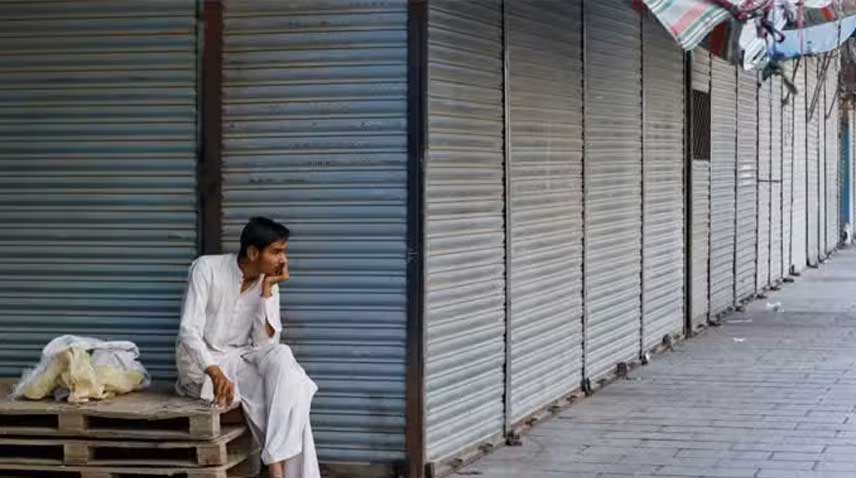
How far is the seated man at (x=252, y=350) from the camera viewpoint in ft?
23.2

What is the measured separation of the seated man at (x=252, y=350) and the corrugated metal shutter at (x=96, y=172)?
1.63 ft

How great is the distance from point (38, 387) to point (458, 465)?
2339 millimetres

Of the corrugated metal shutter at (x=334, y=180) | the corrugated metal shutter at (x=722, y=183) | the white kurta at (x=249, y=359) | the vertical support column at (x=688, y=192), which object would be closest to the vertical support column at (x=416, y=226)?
the corrugated metal shutter at (x=334, y=180)

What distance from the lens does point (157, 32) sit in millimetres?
7750

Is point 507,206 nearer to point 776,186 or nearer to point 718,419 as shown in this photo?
point 718,419

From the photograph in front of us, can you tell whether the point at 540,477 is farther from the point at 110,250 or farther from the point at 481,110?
the point at 110,250

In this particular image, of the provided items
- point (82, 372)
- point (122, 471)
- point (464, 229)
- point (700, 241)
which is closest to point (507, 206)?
point (464, 229)

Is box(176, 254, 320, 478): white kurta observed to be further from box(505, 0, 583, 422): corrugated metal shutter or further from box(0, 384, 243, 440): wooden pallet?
box(505, 0, 583, 422): corrugated metal shutter

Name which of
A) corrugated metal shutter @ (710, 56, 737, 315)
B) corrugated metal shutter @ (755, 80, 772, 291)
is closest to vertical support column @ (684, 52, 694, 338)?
corrugated metal shutter @ (710, 56, 737, 315)

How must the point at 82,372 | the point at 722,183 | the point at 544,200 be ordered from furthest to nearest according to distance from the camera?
the point at 722,183 < the point at 544,200 < the point at 82,372

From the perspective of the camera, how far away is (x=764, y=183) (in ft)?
62.0

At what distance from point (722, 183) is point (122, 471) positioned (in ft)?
34.0

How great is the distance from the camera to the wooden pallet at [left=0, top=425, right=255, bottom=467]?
22.5 feet

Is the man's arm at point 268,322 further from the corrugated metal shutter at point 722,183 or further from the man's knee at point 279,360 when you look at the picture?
the corrugated metal shutter at point 722,183
